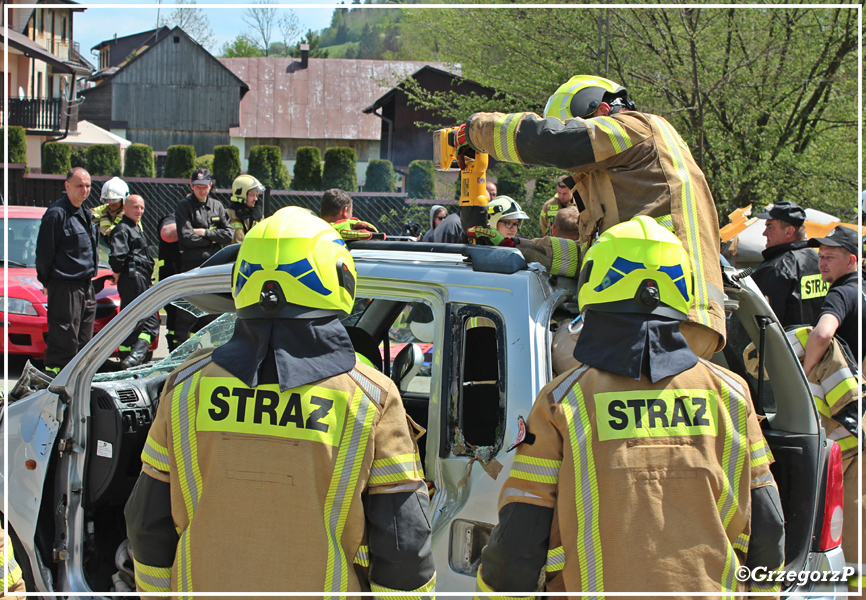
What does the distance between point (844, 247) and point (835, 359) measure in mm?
712

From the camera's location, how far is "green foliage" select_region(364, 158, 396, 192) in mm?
29438

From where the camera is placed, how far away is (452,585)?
8.30ft

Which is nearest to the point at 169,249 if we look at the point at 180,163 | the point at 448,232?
the point at 448,232

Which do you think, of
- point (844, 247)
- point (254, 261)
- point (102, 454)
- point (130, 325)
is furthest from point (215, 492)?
point (844, 247)

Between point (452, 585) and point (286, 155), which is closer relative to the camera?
point (452, 585)

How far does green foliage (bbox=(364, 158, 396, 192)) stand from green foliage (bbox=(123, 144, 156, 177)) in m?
8.21

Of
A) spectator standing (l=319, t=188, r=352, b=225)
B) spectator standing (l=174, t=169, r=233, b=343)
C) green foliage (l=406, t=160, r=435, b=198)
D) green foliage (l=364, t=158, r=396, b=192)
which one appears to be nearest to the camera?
spectator standing (l=319, t=188, r=352, b=225)

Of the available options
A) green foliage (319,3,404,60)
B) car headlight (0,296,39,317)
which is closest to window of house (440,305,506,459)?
car headlight (0,296,39,317)

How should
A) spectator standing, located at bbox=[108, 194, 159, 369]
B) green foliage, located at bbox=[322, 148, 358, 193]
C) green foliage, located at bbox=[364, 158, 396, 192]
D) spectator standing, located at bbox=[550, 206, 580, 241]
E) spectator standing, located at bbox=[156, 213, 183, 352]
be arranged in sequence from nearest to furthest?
spectator standing, located at bbox=[550, 206, 580, 241]
spectator standing, located at bbox=[108, 194, 159, 369]
spectator standing, located at bbox=[156, 213, 183, 352]
green foliage, located at bbox=[322, 148, 358, 193]
green foliage, located at bbox=[364, 158, 396, 192]

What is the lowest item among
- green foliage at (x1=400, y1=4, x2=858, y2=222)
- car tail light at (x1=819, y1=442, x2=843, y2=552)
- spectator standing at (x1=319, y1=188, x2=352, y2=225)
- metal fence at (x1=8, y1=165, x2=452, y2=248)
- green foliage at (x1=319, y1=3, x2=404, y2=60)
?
car tail light at (x1=819, y1=442, x2=843, y2=552)

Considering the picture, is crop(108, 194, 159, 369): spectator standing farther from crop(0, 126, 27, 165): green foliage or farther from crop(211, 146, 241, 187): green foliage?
crop(0, 126, 27, 165): green foliage

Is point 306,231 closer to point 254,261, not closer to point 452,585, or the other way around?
point 254,261

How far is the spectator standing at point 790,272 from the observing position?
5.45 m

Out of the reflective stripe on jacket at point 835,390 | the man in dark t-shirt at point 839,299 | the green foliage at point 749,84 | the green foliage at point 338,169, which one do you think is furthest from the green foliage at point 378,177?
the reflective stripe on jacket at point 835,390
